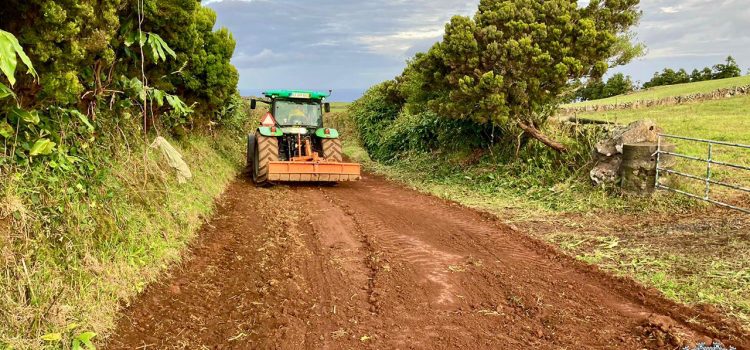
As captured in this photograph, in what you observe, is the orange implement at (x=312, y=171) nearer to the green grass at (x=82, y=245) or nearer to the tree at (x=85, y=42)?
the tree at (x=85, y=42)

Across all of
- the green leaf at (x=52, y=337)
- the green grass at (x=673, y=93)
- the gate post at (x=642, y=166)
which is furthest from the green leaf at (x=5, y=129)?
the green grass at (x=673, y=93)

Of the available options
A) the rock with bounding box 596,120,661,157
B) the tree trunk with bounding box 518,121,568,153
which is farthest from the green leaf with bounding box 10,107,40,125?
the tree trunk with bounding box 518,121,568,153

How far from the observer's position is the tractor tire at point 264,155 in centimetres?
1140

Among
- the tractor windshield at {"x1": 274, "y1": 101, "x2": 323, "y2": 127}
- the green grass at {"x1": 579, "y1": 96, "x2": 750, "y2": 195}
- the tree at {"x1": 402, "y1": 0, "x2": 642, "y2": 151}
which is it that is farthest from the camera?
the tractor windshield at {"x1": 274, "y1": 101, "x2": 323, "y2": 127}

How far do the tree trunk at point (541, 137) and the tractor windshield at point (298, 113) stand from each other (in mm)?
4744

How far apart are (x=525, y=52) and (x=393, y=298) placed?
23.6 ft

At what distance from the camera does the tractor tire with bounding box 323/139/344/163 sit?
39.2ft

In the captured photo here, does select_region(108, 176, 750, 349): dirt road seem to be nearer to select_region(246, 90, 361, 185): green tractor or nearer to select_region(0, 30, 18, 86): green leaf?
select_region(0, 30, 18, 86): green leaf

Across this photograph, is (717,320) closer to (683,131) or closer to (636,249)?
(636,249)

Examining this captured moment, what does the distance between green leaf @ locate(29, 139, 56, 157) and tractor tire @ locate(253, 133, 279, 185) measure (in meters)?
6.55

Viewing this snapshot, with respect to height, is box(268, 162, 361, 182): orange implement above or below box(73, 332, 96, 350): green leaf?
above

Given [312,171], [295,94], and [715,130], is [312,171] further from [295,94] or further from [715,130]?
[715,130]

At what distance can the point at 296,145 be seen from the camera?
12.3 m

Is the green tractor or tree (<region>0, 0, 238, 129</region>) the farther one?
the green tractor
